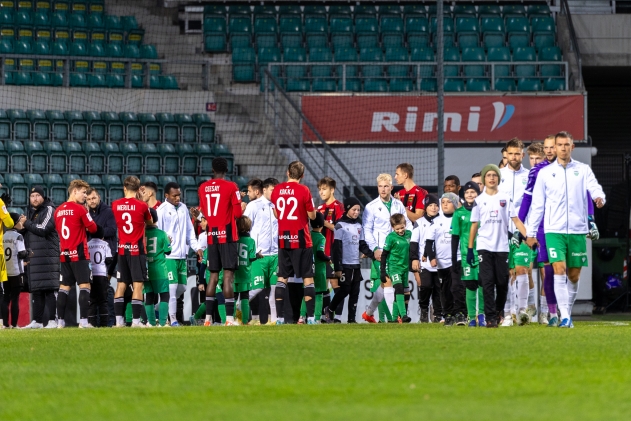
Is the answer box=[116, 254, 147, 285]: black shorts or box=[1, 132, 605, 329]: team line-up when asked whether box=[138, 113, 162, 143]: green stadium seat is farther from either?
box=[116, 254, 147, 285]: black shorts

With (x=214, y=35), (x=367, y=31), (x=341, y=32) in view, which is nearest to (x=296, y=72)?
(x=341, y=32)

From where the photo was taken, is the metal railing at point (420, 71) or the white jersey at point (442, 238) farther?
the metal railing at point (420, 71)

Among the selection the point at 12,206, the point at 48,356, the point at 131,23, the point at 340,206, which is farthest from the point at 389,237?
the point at 131,23

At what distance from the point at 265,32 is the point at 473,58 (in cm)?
505

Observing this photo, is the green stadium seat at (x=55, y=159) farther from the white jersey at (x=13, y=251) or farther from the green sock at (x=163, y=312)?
the green sock at (x=163, y=312)

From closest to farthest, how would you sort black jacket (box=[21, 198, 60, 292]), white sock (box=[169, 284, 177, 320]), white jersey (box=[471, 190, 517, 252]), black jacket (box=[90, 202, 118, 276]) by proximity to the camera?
white jersey (box=[471, 190, 517, 252]) → black jacket (box=[21, 198, 60, 292]) → black jacket (box=[90, 202, 118, 276]) → white sock (box=[169, 284, 177, 320])

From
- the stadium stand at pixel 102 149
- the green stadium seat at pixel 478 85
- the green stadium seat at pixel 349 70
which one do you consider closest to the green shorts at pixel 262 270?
the stadium stand at pixel 102 149

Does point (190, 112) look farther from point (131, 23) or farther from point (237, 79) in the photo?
point (131, 23)

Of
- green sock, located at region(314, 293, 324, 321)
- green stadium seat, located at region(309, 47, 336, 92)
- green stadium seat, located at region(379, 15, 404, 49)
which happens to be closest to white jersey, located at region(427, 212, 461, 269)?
green sock, located at region(314, 293, 324, 321)

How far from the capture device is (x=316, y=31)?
28000 millimetres

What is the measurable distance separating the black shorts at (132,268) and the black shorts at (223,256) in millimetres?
945

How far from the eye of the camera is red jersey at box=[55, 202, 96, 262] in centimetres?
1434

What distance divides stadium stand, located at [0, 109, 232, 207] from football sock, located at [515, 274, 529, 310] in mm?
10870

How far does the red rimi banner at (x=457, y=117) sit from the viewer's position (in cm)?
2389
